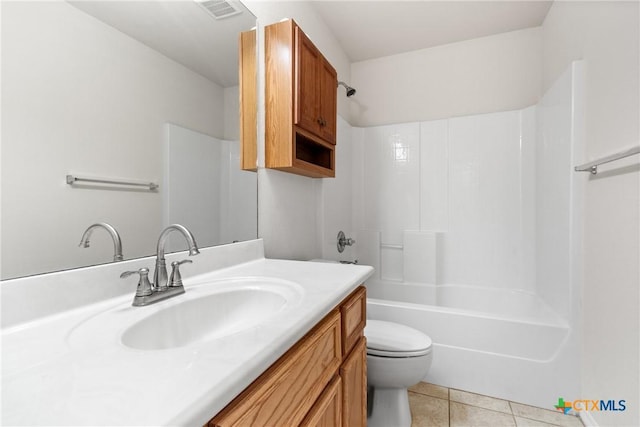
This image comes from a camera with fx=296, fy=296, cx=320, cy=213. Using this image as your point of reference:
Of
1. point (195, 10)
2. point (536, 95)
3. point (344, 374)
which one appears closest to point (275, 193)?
point (195, 10)

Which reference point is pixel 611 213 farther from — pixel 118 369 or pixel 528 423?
pixel 118 369

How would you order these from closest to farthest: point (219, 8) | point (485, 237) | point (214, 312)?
point (214, 312)
point (219, 8)
point (485, 237)

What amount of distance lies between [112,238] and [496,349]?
6.06 feet

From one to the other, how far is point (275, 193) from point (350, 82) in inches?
67.5

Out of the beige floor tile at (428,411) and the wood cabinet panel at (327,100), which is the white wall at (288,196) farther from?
the beige floor tile at (428,411)

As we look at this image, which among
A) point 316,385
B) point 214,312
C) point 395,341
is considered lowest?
point 395,341

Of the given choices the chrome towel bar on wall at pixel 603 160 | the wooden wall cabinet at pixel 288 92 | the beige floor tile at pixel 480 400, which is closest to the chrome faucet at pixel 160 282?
the wooden wall cabinet at pixel 288 92

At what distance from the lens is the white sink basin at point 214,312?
2.27ft

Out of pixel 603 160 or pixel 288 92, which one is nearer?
pixel 603 160

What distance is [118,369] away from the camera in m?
0.42

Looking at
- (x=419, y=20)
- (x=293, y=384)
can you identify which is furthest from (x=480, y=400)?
(x=419, y=20)

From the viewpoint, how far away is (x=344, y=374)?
91 cm

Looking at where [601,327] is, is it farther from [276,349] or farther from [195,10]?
[195,10]

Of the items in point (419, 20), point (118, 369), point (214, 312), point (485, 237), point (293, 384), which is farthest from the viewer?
point (485, 237)
